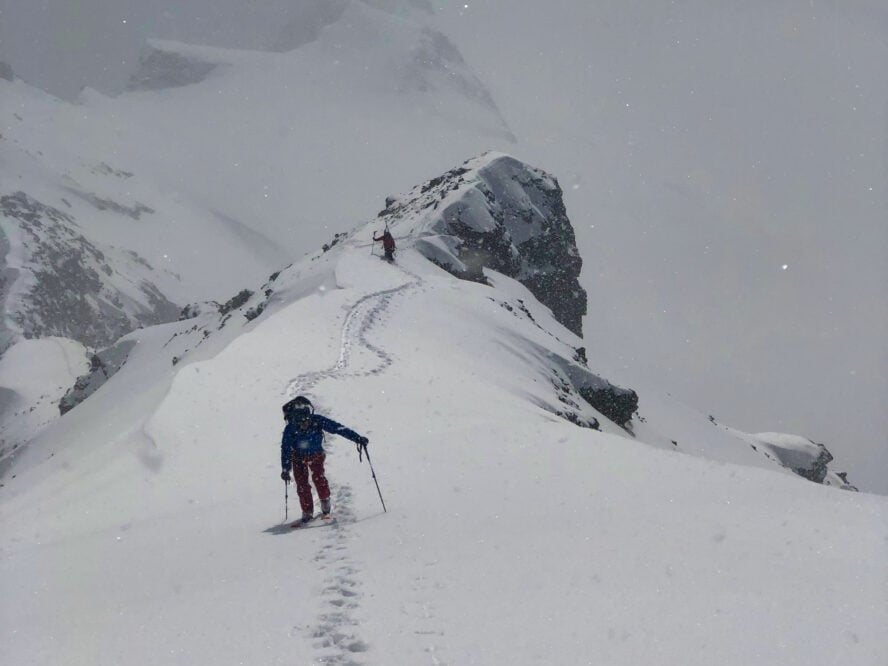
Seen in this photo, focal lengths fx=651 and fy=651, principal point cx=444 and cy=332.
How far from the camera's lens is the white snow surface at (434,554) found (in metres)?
5.40

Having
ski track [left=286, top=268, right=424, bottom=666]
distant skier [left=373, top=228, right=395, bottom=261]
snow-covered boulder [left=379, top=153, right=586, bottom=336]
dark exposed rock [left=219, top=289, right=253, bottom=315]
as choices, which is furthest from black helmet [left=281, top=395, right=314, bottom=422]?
dark exposed rock [left=219, top=289, right=253, bottom=315]

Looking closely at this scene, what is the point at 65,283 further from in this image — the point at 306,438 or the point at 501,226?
the point at 306,438

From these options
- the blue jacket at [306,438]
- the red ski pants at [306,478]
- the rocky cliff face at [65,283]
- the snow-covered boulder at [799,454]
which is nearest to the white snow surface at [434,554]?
the red ski pants at [306,478]

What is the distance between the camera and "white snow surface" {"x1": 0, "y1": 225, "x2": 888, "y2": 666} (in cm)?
540

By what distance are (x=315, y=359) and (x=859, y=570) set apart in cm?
1982

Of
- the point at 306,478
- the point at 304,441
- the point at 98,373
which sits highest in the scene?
the point at 98,373

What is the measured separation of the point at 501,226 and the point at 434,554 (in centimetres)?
5275

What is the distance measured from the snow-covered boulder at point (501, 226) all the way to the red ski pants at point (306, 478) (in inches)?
1618

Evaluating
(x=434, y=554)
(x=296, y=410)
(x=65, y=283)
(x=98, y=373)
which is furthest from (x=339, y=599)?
(x=65, y=283)

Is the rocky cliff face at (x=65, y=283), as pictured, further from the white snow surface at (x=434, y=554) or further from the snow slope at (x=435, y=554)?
the snow slope at (x=435, y=554)

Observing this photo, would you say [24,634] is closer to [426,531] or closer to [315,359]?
[426,531]

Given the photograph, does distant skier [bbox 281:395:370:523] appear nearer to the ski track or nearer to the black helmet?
the black helmet

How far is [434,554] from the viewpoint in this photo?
7609 millimetres

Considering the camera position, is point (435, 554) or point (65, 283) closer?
point (435, 554)
